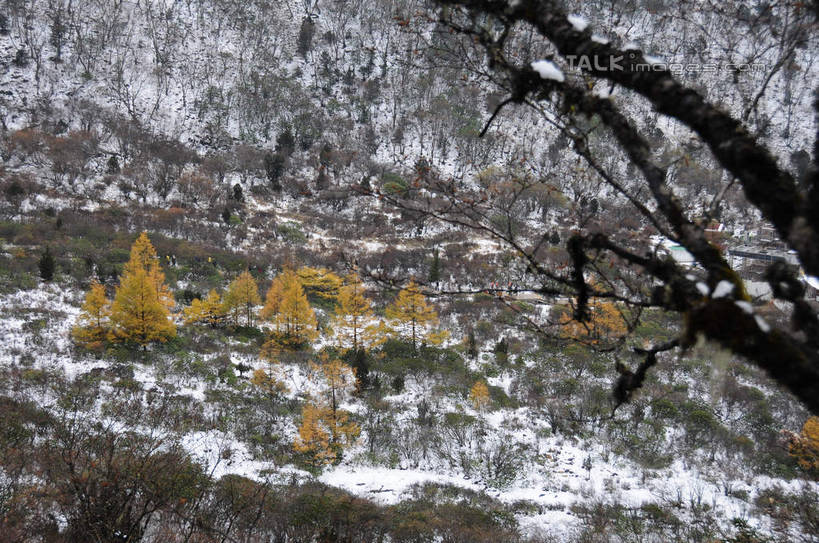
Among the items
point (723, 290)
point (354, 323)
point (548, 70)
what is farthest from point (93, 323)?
point (723, 290)

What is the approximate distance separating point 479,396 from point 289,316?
7633mm

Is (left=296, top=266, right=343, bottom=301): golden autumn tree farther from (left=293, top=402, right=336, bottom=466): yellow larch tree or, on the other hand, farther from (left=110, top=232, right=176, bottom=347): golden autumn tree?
(left=293, top=402, right=336, bottom=466): yellow larch tree

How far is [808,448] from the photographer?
11180 mm

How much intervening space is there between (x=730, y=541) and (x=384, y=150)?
4136 centimetres

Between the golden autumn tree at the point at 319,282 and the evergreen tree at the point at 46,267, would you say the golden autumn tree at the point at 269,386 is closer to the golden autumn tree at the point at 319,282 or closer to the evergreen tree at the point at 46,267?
the golden autumn tree at the point at 319,282

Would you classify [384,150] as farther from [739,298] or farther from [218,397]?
[739,298]

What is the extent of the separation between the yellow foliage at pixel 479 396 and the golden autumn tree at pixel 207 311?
407 inches

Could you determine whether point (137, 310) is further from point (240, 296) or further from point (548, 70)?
point (548, 70)

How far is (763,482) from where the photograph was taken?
10.9 m

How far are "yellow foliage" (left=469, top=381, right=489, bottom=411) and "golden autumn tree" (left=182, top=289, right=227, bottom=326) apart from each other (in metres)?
10.3

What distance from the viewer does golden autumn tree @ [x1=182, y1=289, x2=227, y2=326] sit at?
52.6 feet

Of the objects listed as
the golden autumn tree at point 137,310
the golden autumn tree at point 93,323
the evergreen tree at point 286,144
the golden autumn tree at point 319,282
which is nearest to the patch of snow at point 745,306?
the golden autumn tree at point 137,310

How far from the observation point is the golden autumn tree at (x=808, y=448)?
36.1ft

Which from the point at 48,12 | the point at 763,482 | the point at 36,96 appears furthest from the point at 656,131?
the point at 48,12
